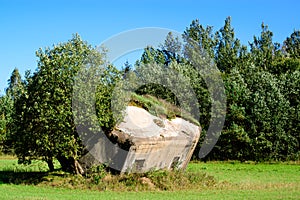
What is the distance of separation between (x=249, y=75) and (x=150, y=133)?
24.8 metres

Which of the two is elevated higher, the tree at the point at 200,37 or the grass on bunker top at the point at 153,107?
the tree at the point at 200,37

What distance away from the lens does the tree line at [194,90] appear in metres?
22.0

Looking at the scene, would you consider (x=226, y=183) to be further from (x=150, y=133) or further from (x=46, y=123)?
(x=46, y=123)

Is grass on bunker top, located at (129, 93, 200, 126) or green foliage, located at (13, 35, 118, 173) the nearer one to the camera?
green foliage, located at (13, 35, 118, 173)

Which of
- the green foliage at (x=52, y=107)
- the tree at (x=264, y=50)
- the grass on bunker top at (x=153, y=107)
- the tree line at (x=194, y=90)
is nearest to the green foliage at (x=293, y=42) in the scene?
the tree line at (x=194, y=90)

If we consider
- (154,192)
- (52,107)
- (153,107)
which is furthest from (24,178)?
(153,107)

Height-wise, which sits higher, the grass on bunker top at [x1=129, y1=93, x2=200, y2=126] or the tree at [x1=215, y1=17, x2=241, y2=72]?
the tree at [x1=215, y1=17, x2=241, y2=72]

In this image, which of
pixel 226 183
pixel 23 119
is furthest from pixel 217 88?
pixel 23 119

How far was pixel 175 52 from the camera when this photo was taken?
52.1 m

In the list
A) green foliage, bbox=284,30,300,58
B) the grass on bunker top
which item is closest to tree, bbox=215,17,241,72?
green foliage, bbox=284,30,300,58

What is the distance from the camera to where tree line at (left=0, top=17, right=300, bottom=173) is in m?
22.0

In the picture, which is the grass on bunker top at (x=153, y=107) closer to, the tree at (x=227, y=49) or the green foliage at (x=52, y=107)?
the green foliage at (x=52, y=107)

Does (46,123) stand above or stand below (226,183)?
above

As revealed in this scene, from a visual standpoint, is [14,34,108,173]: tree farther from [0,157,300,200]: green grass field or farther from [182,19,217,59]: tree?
[182,19,217,59]: tree
